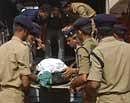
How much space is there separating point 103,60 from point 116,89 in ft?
1.10

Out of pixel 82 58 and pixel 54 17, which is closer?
pixel 82 58

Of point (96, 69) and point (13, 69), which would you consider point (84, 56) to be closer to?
point (13, 69)

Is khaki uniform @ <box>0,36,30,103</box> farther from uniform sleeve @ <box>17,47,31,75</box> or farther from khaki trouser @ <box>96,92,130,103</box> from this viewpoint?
khaki trouser @ <box>96,92,130,103</box>

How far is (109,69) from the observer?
→ 566 centimetres

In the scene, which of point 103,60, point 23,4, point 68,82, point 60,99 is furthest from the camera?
point 23,4

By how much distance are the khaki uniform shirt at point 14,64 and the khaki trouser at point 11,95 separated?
0.08 metres


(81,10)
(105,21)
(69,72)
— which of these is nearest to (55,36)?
(81,10)

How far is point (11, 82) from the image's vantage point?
638cm

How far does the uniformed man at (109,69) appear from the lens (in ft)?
18.4

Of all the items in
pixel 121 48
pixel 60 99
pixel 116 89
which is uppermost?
pixel 121 48

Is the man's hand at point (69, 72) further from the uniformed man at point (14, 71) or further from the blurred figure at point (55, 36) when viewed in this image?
the blurred figure at point (55, 36)

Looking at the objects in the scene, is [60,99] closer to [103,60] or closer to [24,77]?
[24,77]

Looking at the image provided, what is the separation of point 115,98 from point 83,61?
127 centimetres

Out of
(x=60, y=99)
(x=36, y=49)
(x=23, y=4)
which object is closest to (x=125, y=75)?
(x=60, y=99)
